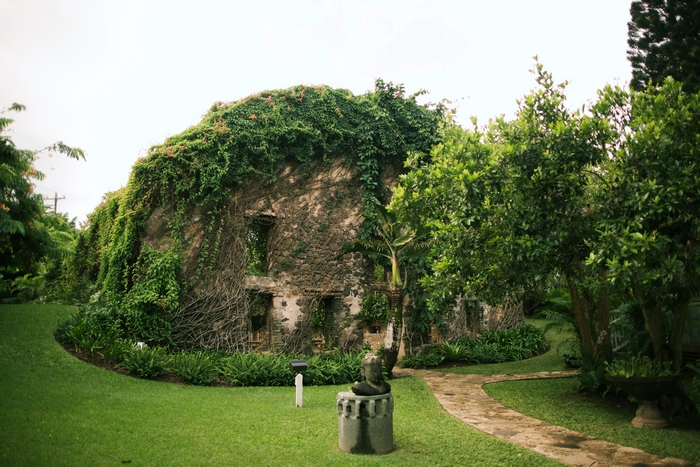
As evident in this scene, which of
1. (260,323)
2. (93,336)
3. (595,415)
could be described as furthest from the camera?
(260,323)

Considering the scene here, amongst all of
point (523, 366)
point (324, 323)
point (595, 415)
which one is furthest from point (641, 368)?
point (324, 323)

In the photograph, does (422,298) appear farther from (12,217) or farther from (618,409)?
(12,217)

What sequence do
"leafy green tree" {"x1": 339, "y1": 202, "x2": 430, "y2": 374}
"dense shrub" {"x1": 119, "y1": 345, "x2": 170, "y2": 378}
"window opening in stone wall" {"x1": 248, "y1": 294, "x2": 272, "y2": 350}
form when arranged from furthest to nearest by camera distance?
"window opening in stone wall" {"x1": 248, "y1": 294, "x2": 272, "y2": 350}
"leafy green tree" {"x1": 339, "y1": 202, "x2": 430, "y2": 374}
"dense shrub" {"x1": 119, "y1": 345, "x2": 170, "y2": 378}

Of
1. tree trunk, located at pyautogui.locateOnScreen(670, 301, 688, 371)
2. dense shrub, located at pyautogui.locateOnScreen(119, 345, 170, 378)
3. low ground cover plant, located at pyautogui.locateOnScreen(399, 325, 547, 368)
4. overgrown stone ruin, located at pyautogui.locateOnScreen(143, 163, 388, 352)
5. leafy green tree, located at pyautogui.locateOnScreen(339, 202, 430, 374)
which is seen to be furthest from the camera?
low ground cover plant, located at pyautogui.locateOnScreen(399, 325, 547, 368)

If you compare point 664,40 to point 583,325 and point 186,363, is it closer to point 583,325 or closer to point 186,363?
point 583,325

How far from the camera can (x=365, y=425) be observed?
616 centimetres

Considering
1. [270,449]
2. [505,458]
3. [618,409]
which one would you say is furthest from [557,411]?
[270,449]

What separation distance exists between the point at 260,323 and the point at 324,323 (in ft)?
9.37

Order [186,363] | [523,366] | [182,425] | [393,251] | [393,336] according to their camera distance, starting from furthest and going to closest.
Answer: [523,366] → [393,251] → [393,336] → [186,363] → [182,425]

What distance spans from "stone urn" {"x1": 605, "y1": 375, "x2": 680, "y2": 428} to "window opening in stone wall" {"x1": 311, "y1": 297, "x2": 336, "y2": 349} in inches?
308

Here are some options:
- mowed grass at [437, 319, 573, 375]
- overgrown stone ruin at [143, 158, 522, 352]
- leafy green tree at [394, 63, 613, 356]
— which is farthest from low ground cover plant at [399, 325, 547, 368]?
leafy green tree at [394, 63, 613, 356]

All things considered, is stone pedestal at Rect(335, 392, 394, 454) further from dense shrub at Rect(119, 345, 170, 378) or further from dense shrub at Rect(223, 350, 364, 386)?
dense shrub at Rect(119, 345, 170, 378)

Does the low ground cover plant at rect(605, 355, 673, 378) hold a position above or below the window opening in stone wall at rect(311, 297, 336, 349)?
below

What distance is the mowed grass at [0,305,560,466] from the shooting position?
581 cm
